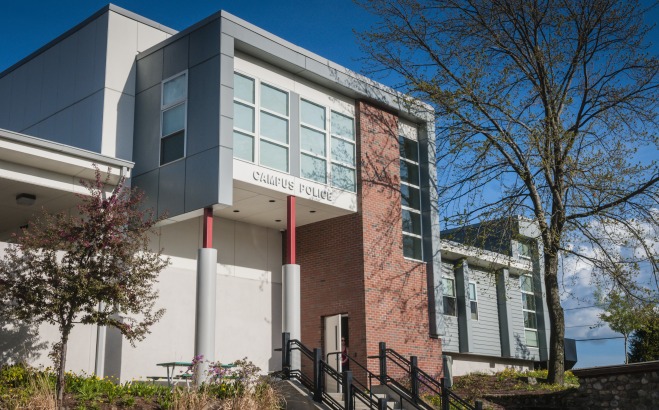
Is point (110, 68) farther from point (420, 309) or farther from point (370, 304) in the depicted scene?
point (420, 309)

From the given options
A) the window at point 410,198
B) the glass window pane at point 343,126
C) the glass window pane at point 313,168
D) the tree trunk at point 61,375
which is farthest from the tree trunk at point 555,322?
the tree trunk at point 61,375

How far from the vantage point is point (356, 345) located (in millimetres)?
19875

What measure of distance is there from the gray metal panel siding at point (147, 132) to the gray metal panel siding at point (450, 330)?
1199cm

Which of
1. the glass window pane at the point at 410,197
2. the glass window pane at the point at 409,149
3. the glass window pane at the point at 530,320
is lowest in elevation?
the glass window pane at the point at 530,320

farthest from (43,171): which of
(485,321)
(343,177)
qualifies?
(485,321)

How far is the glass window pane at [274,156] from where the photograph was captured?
18.5 metres

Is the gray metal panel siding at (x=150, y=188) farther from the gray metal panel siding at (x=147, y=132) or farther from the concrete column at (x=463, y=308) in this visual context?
the concrete column at (x=463, y=308)

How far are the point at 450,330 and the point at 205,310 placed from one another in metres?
12.2

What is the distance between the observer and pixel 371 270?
798 inches

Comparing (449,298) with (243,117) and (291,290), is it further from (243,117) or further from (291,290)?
(243,117)

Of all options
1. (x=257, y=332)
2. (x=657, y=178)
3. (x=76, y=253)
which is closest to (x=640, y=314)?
(x=657, y=178)

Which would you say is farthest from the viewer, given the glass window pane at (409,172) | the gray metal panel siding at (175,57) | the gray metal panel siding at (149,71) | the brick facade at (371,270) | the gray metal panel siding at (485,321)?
the gray metal panel siding at (485,321)

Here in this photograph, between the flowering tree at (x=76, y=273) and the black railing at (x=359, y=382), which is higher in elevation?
the flowering tree at (x=76, y=273)

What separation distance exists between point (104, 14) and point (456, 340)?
15.4 m
